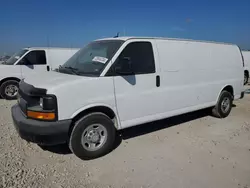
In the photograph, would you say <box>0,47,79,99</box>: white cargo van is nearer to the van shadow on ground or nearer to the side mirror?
the van shadow on ground

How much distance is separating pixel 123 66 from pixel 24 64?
6.64m

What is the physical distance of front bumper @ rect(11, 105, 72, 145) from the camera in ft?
10.9

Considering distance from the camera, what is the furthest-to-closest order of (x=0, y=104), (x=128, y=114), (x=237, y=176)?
(x=0, y=104), (x=128, y=114), (x=237, y=176)

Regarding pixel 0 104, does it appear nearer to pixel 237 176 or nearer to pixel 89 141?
pixel 89 141

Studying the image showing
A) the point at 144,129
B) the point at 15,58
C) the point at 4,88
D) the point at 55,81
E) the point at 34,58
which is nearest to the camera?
the point at 55,81

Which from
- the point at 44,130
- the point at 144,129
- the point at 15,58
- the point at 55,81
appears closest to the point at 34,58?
the point at 15,58

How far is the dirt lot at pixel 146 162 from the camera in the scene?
3.20 metres

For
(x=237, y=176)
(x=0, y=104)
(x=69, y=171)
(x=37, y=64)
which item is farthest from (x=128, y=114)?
(x=37, y=64)

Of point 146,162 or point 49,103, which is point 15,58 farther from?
point 146,162

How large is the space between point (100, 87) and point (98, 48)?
3.49 ft

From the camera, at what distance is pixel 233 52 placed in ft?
20.6

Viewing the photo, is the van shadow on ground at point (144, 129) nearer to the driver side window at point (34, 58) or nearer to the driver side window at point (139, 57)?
the driver side window at point (139, 57)

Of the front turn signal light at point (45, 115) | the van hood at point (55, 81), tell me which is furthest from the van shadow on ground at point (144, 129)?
the van hood at point (55, 81)

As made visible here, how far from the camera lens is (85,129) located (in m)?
3.66
